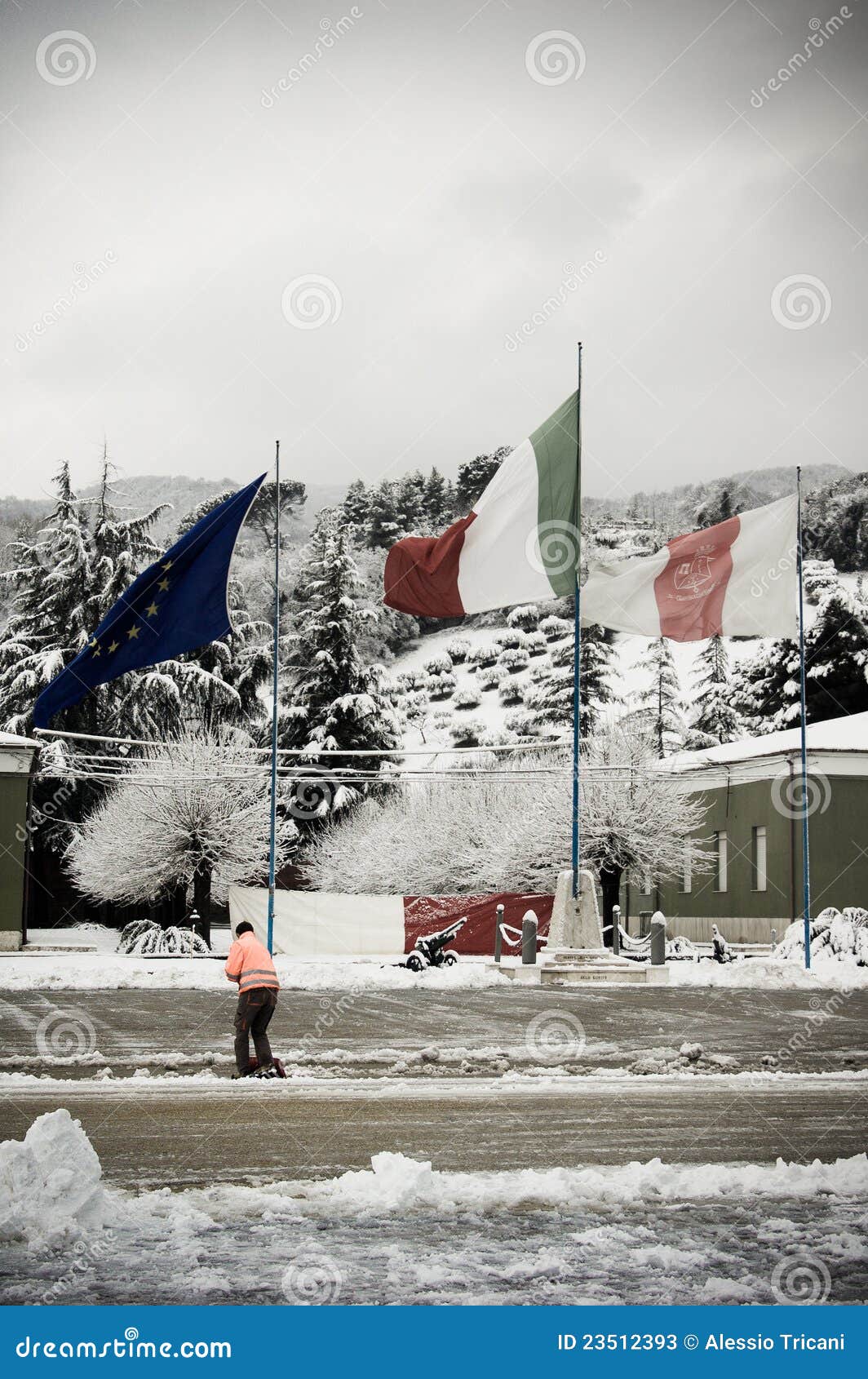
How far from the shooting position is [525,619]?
139125 millimetres

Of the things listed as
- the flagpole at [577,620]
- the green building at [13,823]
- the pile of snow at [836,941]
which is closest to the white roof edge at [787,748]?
the pile of snow at [836,941]

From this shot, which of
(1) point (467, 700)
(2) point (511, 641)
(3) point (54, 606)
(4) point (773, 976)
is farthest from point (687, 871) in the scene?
(2) point (511, 641)

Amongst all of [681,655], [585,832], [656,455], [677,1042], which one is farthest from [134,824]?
[656,455]

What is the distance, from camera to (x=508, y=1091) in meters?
12.3

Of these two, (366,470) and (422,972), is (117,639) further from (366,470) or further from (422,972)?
(366,470)

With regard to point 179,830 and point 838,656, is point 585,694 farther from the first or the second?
point 179,830

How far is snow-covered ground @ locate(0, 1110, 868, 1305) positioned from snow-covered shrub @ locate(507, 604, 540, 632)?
129m

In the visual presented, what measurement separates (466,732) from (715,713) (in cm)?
3284

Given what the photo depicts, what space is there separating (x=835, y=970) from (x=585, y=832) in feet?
49.2

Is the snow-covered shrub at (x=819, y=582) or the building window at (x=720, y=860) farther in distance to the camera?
the snow-covered shrub at (x=819, y=582)

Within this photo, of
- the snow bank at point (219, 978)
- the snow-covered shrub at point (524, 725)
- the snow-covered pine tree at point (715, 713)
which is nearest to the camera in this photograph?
the snow bank at point (219, 978)

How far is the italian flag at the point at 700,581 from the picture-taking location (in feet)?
73.6

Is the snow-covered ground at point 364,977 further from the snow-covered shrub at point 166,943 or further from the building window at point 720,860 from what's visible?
the building window at point 720,860

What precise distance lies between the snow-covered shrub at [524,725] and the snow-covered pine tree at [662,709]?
582 cm
